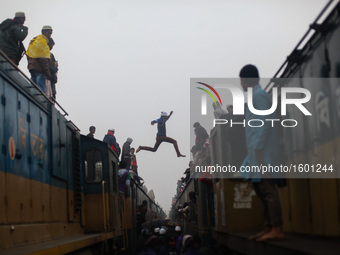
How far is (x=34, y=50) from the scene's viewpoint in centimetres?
1007

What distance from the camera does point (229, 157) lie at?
7.73 metres

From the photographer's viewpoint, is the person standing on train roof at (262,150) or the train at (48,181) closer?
the person standing on train roof at (262,150)

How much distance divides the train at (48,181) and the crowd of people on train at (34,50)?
0.88 m

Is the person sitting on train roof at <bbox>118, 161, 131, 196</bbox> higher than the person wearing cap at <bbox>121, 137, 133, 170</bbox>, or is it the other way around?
the person wearing cap at <bbox>121, 137, 133, 170</bbox>

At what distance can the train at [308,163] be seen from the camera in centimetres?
433

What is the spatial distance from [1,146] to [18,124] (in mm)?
864

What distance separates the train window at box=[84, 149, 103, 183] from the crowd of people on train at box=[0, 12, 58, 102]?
148cm

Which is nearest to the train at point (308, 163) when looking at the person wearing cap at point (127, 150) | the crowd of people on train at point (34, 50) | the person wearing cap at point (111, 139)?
the crowd of people on train at point (34, 50)

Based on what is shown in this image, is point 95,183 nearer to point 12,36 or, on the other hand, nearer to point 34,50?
point 34,50

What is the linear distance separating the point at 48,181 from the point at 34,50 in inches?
120

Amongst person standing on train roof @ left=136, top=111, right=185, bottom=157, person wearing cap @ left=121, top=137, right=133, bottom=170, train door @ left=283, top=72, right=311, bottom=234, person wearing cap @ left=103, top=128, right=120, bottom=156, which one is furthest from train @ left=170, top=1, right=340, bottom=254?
person wearing cap @ left=121, top=137, right=133, bottom=170

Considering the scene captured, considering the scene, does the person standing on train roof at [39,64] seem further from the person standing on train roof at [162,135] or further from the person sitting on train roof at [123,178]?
the person standing on train roof at [162,135]

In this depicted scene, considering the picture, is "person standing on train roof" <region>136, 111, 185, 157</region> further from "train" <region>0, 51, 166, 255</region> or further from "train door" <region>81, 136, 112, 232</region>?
"train door" <region>81, 136, 112, 232</region>

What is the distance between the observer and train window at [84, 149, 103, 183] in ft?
A: 37.5
